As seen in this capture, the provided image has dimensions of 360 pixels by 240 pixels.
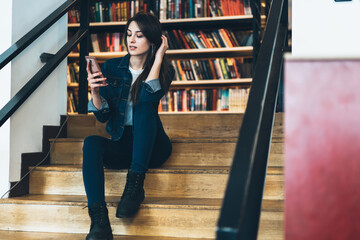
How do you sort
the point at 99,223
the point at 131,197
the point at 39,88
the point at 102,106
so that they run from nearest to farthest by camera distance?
the point at 99,223, the point at 131,197, the point at 102,106, the point at 39,88

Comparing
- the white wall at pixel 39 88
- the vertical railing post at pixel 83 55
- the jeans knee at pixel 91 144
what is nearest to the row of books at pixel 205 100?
the vertical railing post at pixel 83 55

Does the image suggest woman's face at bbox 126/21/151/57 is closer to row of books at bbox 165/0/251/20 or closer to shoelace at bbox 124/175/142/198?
shoelace at bbox 124/175/142/198

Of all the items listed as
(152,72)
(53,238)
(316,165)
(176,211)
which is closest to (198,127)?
(152,72)

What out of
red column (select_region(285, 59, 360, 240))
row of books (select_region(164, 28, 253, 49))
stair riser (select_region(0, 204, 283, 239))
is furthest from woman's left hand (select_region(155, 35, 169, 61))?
row of books (select_region(164, 28, 253, 49))

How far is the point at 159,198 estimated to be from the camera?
76.5 inches

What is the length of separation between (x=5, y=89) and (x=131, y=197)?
3.08 ft

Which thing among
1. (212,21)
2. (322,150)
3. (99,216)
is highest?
(212,21)

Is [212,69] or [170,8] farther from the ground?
[170,8]

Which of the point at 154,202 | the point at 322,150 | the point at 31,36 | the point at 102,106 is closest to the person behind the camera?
the point at 322,150

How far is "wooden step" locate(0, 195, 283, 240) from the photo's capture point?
1.70 meters

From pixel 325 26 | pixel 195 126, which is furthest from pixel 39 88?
pixel 325 26

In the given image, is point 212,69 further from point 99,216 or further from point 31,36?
point 99,216

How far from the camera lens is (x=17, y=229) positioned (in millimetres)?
1929

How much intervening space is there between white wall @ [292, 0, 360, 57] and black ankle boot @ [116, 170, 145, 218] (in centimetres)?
97
